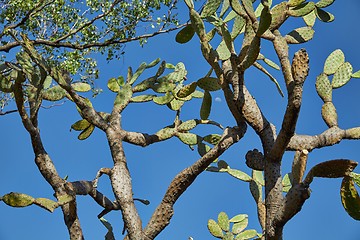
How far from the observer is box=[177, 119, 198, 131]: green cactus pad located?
271 centimetres

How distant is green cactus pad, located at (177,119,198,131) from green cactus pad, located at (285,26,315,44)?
1.89 ft

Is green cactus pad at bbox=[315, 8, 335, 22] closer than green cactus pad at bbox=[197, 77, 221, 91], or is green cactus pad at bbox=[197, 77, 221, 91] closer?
green cactus pad at bbox=[197, 77, 221, 91]

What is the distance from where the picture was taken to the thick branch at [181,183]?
216 cm

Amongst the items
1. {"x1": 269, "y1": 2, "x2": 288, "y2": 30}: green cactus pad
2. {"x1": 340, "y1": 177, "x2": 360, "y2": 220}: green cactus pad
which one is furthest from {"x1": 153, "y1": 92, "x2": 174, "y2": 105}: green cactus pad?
{"x1": 340, "y1": 177, "x2": 360, "y2": 220}: green cactus pad

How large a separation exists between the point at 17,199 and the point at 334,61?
152 cm

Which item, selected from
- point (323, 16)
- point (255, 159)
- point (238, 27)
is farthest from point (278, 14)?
point (255, 159)

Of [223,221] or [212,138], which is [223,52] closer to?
[212,138]

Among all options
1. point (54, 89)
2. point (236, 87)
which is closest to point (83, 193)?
point (54, 89)

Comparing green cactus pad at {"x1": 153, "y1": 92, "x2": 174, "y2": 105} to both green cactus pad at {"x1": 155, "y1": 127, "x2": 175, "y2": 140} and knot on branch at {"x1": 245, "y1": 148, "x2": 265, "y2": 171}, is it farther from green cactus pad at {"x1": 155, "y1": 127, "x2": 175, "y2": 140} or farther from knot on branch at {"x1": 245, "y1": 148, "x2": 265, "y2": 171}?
knot on branch at {"x1": 245, "y1": 148, "x2": 265, "y2": 171}

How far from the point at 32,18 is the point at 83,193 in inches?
201

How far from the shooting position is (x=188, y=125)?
8.91 feet

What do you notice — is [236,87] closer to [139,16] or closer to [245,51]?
[245,51]

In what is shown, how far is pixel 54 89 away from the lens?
2.63 m

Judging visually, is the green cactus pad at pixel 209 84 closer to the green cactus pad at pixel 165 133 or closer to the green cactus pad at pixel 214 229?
the green cactus pad at pixel 165 133
